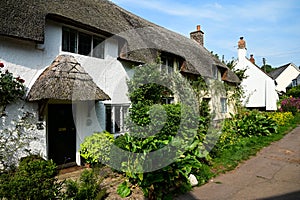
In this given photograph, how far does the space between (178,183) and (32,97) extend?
15.3ft

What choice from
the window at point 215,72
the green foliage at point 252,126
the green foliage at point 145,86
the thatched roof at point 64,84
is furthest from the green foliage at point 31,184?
the window at point 215,72

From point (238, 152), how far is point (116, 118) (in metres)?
5.26

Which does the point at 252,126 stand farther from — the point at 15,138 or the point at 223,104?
the point at 15,138

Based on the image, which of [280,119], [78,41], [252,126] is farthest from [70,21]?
[280,119]

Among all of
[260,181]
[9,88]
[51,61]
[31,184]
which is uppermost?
[51,61]

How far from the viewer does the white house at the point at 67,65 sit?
588 centimetres

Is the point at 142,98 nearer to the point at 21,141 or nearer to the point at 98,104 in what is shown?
the point at 98,104

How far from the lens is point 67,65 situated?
6625mm

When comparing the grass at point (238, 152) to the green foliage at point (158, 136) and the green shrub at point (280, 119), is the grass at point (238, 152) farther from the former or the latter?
the green shrub at point (280, 119)

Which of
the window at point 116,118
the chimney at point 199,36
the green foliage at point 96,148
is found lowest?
the green foliage at point 96,148

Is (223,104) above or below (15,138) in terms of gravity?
above

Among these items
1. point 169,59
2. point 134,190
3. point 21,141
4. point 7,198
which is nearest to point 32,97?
point 21,141

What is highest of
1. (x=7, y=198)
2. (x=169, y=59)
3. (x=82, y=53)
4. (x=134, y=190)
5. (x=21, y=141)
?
(x=169, y=59)

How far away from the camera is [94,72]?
8.01 metres
